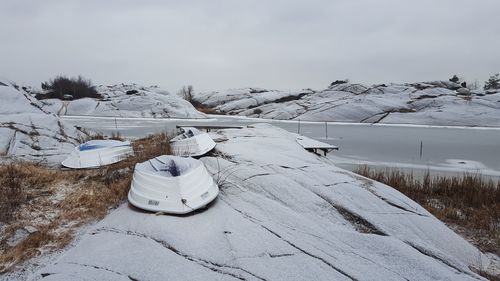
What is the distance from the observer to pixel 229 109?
33.2 m

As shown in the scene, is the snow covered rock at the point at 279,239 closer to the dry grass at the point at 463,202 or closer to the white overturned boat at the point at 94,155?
the dry grass at the point at 463,202

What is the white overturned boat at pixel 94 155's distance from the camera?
6.29 m

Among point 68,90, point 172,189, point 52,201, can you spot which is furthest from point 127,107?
point 172,189

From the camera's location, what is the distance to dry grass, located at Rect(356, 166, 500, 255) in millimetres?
5266

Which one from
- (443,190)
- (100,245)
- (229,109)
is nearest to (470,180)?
(443,190)

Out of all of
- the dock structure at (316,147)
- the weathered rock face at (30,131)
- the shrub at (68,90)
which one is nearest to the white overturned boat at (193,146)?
the weathered rock face at (30,131)

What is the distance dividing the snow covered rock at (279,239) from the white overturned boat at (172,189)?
107 mm

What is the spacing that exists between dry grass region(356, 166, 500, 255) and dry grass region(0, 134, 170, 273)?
4804 mm

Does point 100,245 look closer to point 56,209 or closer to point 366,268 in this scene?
point 56,209

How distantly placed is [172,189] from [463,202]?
212 inches

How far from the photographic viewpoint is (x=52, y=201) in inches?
180

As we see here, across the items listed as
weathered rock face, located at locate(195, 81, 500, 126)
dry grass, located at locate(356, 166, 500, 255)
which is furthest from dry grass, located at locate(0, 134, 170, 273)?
weathered rock face, located at locate(195, 81, 500, 126)

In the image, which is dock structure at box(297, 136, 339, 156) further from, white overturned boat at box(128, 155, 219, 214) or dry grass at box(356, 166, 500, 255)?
white overturned boat at box(128, 155, 219, 214)

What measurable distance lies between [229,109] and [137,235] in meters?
30.2
